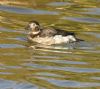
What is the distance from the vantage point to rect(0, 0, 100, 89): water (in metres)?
14.7

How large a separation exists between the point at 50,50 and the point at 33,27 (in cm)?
225

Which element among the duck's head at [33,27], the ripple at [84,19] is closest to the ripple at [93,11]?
the ripple at [84,19]

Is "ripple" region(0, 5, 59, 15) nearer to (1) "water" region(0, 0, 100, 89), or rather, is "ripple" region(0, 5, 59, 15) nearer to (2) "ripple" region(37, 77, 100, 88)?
(1) "water" region(0, 0, 100, 89)

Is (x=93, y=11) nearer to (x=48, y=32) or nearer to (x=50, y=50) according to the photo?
(x=48, y=32)

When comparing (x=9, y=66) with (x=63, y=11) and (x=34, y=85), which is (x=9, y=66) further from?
(x=63, y=11)

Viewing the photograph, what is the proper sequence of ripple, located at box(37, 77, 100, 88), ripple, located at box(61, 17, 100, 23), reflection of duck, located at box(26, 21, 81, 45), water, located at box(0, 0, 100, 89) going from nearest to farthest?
ripple, located at box(37, 77, 100, 88) → water, located at box(0, 0, 100, 89) → reflection of duck, located at box(26, 21, 81, 45) → ripple, located at box(61, 17, 100, 23)

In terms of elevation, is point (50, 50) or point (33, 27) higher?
point (33, 27)

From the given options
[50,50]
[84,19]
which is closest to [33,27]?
[50,50]

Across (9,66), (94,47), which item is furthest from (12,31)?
(9,66)

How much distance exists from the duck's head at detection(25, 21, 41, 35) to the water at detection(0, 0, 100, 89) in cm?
24

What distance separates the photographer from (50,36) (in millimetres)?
19625

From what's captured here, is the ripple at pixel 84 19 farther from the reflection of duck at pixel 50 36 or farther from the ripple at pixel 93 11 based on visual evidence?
the reflection of duck at pixel 50 36

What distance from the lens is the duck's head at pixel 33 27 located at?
66.2ft

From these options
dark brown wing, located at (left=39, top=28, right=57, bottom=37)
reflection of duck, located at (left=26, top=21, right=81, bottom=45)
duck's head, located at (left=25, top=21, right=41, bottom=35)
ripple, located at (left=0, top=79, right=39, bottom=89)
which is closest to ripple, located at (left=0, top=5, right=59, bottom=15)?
duck's head, located at (left=25, top=21, right=41, bottom=35)
